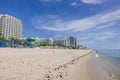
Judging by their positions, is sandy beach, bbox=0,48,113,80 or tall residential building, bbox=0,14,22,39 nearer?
sandy beach, bbox=0,48,113,80

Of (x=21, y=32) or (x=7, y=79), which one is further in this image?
(x=21, y=32)

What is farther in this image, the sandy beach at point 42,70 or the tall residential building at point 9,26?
the tall residential building at point 9,26

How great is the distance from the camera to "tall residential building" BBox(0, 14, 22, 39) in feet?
463

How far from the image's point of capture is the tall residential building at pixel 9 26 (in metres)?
141

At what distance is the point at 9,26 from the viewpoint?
148375 mm

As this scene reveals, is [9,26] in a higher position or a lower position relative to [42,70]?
higher

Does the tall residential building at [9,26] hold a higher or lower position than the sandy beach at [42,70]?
higher

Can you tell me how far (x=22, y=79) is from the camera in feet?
24.1

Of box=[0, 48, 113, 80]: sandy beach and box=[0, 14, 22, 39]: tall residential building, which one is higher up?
box=[0, 14, 22, 39]: tall residential building

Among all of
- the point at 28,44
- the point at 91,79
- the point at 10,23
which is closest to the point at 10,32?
the point at 10,23

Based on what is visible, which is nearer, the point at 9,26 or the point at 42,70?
the point at 42,70

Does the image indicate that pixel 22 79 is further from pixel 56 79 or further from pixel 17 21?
pixel 17 21

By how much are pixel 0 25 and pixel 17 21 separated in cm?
1922

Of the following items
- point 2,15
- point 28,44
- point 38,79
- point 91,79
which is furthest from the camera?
point 2,15
